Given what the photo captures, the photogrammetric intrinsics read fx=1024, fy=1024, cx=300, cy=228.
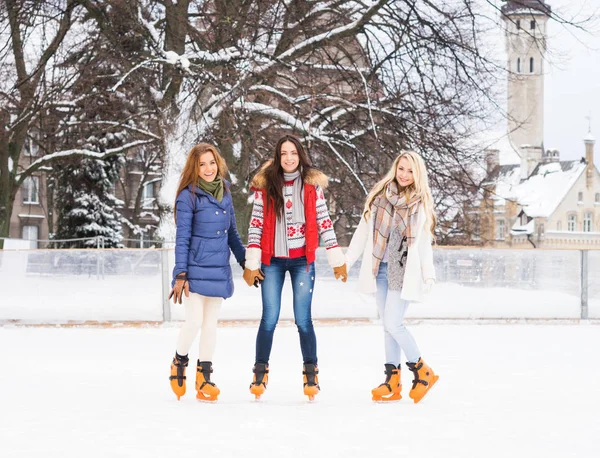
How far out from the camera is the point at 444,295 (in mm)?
13188

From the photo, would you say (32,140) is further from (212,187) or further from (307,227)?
(307,227)

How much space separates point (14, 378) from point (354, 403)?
2.61 m

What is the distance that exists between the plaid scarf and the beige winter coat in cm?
3

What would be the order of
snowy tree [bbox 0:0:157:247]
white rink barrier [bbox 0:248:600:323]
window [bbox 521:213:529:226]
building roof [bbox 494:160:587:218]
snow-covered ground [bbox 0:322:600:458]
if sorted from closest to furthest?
snow-covered ground [bbox 0:322:600:458], white rink barrier [bbox 0:248:600:323], snowy tree [bbox 0:0:157:247], building roof [bbox 494:160:587:218], window [bbox 521:213:529:226]

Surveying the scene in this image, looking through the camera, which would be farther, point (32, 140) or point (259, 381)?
point (32, 140)

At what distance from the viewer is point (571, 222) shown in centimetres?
9438

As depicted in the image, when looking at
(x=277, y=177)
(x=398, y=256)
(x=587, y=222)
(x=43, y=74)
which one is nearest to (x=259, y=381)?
(x=398, y=256)

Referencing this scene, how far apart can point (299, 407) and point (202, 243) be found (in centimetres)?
111

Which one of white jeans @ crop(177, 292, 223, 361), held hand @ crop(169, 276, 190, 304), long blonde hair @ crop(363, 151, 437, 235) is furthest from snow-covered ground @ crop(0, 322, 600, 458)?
long blonde hair @ crop(363, 151, 437, 235)

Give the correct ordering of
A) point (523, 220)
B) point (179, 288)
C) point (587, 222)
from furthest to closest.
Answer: point (587, 222)
point (523, 220)
point (179, 288)

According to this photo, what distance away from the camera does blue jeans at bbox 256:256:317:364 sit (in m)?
5.99

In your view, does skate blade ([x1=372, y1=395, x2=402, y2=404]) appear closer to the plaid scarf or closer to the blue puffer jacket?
the plaid scarf

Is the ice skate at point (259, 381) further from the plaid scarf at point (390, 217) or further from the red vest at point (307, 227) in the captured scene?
the plaid scarf at point (390, 217)

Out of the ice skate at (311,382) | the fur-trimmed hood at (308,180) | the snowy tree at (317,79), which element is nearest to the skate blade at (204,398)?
the ice skate at (311,382)
